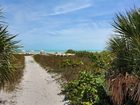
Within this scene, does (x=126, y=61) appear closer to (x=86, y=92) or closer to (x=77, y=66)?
(x=86, y=92)

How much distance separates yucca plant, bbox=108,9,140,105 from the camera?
10305mm

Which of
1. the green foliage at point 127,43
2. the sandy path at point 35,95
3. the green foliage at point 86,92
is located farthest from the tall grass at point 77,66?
the green foliage at point 127,43

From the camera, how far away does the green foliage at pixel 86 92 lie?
505 inches

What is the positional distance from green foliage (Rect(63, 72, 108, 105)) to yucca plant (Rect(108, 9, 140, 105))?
123cm

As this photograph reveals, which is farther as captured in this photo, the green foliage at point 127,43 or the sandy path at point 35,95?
the sandy path at point 35,95

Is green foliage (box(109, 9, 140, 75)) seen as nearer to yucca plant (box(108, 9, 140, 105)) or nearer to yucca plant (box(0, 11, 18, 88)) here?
yucca plant (box(108, 9, 140, 105))

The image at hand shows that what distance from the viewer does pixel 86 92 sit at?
46.6ft

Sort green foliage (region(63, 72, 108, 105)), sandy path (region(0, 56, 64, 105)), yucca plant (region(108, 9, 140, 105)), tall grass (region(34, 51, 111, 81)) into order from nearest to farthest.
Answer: yucca plant (region(108, 9, 140, 105)) → green foliage (region(63, 72, 108, 105)) → sandy path (region(0, 56, 64, 105)) → tall grass (region(34, 51, 111, 81))

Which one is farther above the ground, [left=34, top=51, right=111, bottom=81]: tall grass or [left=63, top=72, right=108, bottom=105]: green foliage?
[left=34, top=51, right=111, bottom=81]: tall grass

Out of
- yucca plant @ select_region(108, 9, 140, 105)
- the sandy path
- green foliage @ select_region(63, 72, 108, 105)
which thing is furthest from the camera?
the sandy path

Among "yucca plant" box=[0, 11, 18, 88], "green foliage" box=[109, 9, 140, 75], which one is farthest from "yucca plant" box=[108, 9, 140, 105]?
"yucca plant" box=[0, 11, 18, 88]

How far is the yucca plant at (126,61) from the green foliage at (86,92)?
48.4 inches

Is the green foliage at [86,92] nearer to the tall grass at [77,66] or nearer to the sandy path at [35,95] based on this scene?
the sandy path at [35,95]

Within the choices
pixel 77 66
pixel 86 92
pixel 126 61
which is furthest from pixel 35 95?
pixel 77 66
